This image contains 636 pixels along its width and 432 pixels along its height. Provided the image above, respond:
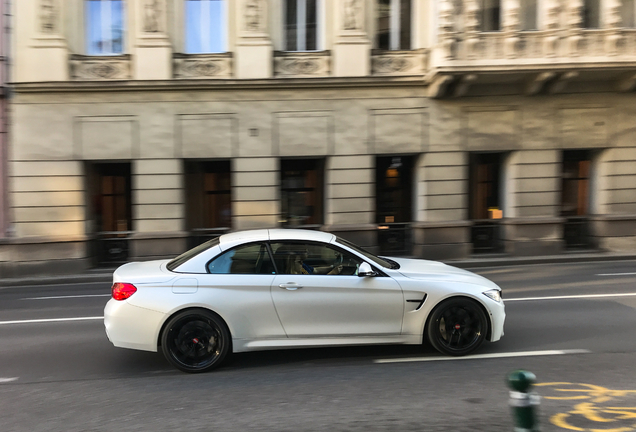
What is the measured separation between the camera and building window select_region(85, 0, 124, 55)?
15352 millimetres

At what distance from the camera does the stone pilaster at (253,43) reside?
15125 millimetres

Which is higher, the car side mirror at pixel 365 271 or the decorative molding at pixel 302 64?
the decorative molding at pixel 302 64

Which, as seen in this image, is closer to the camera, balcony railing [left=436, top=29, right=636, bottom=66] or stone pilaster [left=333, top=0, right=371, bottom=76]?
balcony railing [left=436, top=29, right=636, bottom=66]

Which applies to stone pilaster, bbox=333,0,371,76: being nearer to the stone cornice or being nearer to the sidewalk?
the stone cornice

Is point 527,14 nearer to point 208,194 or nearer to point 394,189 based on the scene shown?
point 394,189

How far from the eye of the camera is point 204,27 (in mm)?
15602

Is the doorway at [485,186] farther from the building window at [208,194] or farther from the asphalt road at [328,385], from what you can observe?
the asphalt road at [328,385]

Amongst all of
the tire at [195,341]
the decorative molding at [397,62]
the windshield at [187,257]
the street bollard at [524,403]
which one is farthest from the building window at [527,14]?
the street bollard at [524,403]

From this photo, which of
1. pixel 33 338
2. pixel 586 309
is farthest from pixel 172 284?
pixel 586 309

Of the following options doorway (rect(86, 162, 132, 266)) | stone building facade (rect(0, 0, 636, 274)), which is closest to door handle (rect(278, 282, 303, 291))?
stone building facade (rect(0, 0, 636, 274))

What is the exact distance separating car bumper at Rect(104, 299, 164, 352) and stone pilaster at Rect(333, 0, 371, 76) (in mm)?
11039

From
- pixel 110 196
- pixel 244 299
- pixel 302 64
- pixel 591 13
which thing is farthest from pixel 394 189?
pixel 244 299

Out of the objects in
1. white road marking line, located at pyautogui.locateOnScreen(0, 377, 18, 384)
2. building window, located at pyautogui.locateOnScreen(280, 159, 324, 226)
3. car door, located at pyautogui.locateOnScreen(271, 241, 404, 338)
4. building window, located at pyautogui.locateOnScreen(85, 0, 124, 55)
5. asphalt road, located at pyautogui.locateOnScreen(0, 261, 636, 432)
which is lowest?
white road marking line, located at pyautogui.locateOnScreen(0, 377, 18, 384)

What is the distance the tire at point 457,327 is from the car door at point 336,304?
406mm
